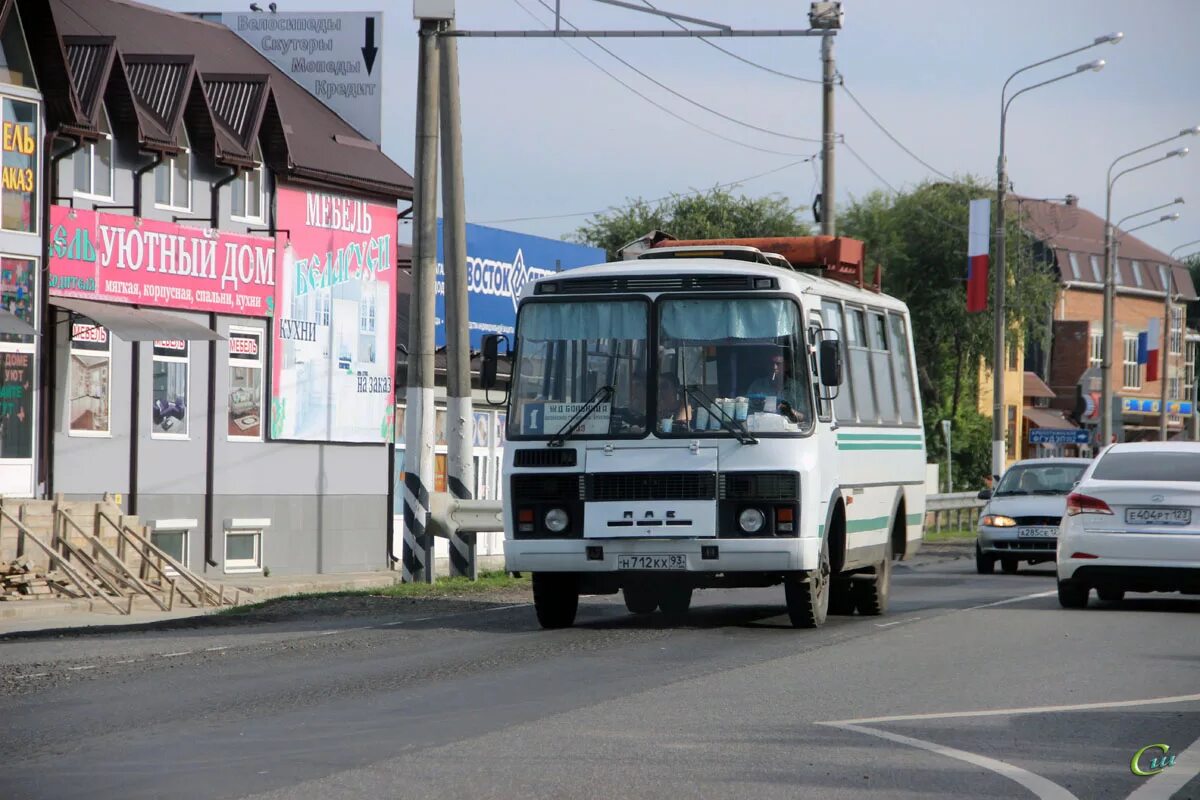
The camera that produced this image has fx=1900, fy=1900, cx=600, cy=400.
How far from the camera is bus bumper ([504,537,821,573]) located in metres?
15.1

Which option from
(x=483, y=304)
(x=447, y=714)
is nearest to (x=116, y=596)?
(x=447, y=714)

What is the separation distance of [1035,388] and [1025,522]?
213 feet

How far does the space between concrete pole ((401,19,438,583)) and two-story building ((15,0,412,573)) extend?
6.63 meters

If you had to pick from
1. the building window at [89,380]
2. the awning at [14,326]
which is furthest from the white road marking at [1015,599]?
the building window at [89,380]

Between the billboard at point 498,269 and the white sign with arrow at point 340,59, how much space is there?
289cm

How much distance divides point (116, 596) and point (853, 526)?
10.3 meters

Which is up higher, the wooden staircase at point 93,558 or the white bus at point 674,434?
the white bus at point 674,434

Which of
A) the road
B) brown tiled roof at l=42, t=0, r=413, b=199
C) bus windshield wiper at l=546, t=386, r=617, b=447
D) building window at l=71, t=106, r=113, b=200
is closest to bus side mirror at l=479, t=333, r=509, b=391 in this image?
bus windshield wiper at l=546, t=386, r=617, b=447

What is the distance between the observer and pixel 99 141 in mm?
29656

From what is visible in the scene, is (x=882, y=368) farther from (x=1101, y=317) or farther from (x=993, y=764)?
(x=1101, y=317)

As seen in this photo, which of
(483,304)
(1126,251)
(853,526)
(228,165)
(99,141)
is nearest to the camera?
(853,526)

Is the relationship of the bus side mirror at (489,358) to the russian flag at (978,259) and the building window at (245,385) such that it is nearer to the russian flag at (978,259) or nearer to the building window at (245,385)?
the building window at (245,385)

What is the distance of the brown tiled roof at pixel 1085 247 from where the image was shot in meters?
93.4

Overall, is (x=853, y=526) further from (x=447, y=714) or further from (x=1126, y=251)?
(x=1126, y=251)
